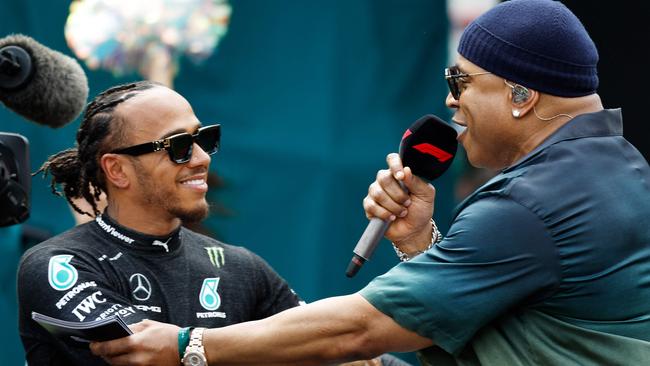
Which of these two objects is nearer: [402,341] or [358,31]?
[402,341]

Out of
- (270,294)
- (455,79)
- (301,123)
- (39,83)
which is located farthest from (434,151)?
(301,123)

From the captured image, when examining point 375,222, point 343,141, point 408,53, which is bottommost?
point 343,141

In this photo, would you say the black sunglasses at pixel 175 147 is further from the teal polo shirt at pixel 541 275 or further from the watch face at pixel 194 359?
the teal polo shirt at pixel 541 275

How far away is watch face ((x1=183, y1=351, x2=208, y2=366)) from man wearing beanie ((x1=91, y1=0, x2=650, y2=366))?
0.10ft

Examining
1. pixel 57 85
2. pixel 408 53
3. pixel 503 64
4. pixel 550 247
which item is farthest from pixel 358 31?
pixel 550 247

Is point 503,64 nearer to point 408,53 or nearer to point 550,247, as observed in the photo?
point 550,247

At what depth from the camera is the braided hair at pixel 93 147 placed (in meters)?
4.20

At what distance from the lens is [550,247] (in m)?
3.30

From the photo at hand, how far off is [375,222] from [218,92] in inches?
126

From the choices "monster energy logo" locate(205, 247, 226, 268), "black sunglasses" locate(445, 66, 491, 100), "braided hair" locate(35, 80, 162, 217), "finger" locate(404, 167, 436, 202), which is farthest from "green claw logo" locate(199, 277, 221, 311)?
"black sunglasses" locate(445, 66, 491, 100)

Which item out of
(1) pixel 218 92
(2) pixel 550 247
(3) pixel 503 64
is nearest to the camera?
(2) pixel 550 247

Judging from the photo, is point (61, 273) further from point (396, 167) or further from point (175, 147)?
point (396, 167)

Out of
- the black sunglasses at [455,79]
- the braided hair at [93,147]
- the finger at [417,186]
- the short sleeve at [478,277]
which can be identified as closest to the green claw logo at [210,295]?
the braided hair at [93,147]

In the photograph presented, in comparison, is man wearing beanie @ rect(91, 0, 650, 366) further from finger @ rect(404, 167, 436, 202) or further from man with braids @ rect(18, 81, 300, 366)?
man with braids @ rect(18, 81, 300, 366)
